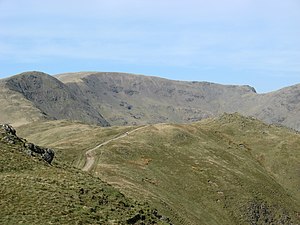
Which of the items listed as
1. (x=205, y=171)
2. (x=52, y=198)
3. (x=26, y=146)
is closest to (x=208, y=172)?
(x=205, y=171)

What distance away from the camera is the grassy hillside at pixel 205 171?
93188 mm

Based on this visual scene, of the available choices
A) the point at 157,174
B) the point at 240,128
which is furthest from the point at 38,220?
the point at 240,128

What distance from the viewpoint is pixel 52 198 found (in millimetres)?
42219

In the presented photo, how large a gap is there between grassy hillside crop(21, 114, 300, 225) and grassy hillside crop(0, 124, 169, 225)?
28109 millimetres

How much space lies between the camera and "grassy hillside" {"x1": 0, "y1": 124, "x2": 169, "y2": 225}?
38.7 meters

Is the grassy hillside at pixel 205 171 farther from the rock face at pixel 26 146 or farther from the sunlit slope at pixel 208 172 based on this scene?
the rock face at pixel 26 146

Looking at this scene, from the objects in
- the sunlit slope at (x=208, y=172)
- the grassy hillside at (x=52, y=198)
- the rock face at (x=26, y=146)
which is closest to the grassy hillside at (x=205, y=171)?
the sunlit slope at (x=208, y=172)

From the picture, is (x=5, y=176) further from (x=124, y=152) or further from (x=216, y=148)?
(x=216, y=148)

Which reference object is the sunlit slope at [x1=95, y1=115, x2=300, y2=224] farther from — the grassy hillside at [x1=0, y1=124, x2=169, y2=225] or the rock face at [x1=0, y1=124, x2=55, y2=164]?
the grassy hillside at [x1=0, y1=124, x2=169, y2=225]

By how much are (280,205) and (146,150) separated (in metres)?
42.0

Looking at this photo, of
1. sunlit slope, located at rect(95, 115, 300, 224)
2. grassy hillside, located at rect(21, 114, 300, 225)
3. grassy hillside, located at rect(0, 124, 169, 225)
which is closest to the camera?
grassy hillside, located at rect(0, 124, 169, 225)

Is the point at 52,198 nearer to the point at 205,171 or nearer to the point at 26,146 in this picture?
the point at 26,146

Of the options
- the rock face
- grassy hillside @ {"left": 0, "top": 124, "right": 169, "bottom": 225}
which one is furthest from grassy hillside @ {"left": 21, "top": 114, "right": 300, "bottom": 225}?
grassy hillside @ {"left": 0, "top": 124, "right": 169, "bottom": 225}

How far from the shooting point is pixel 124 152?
118 m
